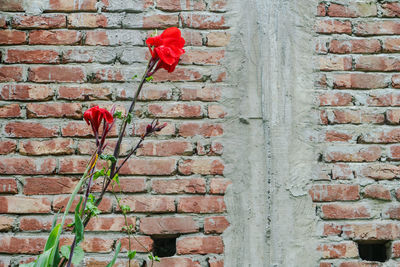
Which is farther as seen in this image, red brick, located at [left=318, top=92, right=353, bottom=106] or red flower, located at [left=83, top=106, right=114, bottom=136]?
red brick, located at [left=318, top=92, right=353, bottom=106]

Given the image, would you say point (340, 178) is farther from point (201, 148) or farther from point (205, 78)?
point (205, 78)

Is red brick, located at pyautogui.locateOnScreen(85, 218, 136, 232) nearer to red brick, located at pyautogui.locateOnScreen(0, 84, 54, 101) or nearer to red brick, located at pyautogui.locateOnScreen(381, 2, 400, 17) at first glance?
red brick, located at pyautogui.locateOnScreen(0, 84, 54, 101)

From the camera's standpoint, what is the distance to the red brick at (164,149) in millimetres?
1694

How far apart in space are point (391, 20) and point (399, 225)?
90 cm

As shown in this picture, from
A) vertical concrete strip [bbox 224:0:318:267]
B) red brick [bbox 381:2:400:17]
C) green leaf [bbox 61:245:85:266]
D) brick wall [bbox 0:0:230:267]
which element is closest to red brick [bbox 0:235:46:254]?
brick wall [bbox 0:0:230:267]

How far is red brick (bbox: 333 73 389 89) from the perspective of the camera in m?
1.77

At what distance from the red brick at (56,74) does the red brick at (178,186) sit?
55 centimetres

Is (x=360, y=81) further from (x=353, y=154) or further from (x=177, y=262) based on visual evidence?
(x=177, y=262)

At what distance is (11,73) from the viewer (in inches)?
67.1

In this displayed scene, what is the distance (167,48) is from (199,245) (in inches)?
34.6

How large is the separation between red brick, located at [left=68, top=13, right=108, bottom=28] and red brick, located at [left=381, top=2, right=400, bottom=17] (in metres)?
1.24

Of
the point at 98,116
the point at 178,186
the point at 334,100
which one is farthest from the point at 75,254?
A: the point at 334,100

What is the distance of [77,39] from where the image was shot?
174 centimetres

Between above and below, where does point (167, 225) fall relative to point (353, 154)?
below
